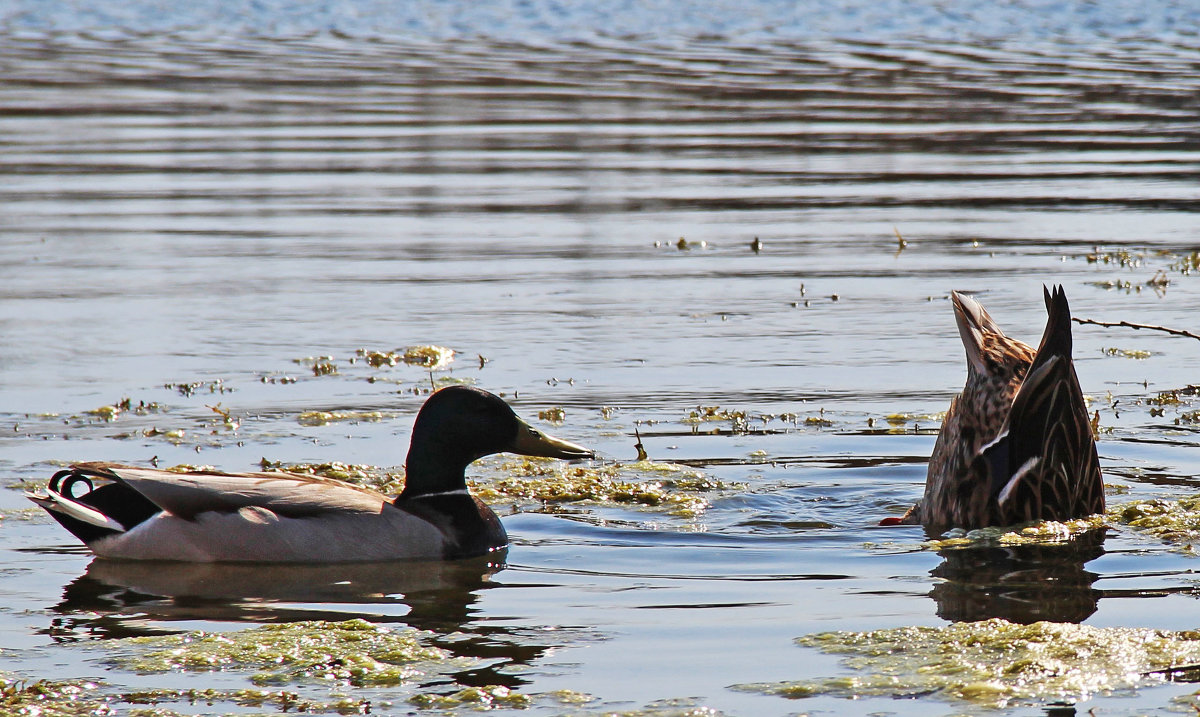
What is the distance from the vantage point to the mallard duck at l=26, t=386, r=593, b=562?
738cm

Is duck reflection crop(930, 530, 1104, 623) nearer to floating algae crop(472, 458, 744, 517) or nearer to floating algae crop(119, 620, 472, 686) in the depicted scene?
floating algae crop(472, 458, 744, 517)

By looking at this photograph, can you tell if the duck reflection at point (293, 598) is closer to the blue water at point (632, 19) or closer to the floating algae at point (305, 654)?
the floating algae at point (305, 654)

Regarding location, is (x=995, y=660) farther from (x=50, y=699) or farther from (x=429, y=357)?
(x=429, y=357)

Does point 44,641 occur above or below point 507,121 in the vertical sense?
below

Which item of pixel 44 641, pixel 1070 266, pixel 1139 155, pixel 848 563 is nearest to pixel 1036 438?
pixel 848 563

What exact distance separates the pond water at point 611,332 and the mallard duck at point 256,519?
10cm

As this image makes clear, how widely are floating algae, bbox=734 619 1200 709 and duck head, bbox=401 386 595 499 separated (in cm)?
216

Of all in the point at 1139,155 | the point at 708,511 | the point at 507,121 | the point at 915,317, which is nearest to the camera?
the point at 708,511

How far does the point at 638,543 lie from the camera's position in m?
7.60

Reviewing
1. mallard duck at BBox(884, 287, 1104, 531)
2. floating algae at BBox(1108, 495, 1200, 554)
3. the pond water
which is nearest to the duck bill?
the pond water

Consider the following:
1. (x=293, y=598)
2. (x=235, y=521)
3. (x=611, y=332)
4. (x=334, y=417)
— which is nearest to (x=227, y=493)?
(x=235, y=521)

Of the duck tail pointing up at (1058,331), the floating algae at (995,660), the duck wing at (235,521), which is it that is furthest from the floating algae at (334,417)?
the floating algae at (995,660)

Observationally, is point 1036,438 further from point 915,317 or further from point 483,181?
point 483,181

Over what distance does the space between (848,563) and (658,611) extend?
1.09m
